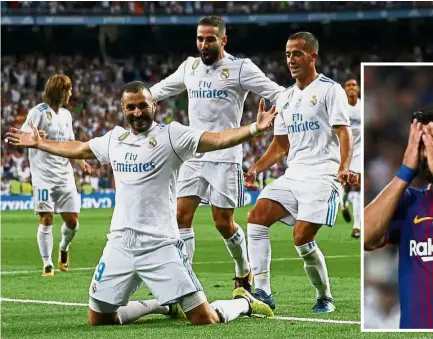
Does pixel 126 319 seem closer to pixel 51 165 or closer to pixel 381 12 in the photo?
pixel 51 165

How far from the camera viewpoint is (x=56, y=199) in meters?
12.2

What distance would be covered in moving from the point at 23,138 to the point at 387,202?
13.3 ft

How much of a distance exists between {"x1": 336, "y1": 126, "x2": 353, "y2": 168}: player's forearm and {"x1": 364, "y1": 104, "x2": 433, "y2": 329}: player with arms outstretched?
12.1ft

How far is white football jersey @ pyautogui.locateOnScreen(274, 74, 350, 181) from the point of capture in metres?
7.93

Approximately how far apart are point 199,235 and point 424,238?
15114 mm

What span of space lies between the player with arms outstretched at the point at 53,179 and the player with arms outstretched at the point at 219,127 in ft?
10.4

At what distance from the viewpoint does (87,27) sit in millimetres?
43250

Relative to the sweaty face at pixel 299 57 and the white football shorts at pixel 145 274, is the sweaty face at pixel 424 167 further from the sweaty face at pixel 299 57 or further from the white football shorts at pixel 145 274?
the sweaty face at pixel 299 57

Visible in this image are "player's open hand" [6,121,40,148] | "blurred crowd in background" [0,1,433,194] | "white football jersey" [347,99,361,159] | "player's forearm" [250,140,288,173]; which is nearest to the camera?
"player's open hand" [6,121,40,148]

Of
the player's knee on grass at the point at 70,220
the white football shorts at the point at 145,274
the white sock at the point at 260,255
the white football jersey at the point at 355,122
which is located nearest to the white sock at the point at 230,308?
the white football shorts at the point at 145,274

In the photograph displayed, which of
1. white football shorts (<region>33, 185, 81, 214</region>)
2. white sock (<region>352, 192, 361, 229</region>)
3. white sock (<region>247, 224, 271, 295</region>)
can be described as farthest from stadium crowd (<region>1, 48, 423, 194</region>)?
white sock (<region>247, 224, 271, 295</region>)

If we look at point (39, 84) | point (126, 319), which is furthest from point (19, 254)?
point (39, 84)

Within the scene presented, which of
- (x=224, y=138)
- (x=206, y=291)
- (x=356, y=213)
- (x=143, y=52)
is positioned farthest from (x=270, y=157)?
(x=143, y=52)

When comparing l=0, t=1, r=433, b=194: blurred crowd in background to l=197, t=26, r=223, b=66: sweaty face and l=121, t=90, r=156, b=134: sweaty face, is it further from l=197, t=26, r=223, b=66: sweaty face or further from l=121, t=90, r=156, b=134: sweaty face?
l=121, t=90, r=156, b=134: sweaty face
